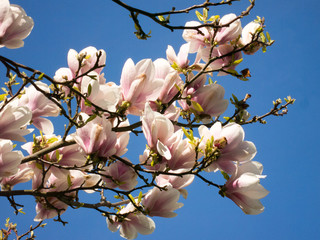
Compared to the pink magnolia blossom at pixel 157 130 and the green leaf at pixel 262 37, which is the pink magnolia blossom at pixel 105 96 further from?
the green leaf at pixel 262 37

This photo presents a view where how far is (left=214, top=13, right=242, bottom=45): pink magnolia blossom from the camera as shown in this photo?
166cm

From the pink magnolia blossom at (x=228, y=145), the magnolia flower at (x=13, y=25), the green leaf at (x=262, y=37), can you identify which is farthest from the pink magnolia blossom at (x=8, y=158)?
the green leaf at (x=262, y=37)

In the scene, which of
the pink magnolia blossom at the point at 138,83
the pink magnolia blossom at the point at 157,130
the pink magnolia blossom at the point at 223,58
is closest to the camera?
the pink magnolia blossom at the point at 157,130

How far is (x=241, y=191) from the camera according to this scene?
141 centimetres

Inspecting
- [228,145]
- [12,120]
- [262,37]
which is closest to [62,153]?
[12,120]

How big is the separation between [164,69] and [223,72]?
33cm

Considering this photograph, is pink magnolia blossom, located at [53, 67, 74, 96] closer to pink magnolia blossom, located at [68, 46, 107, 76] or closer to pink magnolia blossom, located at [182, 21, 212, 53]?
pink magnolia blossom, located at [68, 46, 107, 76]

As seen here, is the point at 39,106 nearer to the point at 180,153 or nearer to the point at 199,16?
the point at 180,153

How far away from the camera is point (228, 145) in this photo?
4.58 feet

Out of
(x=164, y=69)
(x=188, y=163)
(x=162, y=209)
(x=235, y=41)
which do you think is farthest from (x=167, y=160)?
(x=235, y=41)

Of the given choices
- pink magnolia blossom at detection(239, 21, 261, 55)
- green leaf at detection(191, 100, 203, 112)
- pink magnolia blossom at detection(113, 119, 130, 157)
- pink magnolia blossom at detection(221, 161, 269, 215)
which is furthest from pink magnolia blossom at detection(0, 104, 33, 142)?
pink magnolia blossom at detection(239, 21, 261, 55)

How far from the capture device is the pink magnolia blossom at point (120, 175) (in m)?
1.57

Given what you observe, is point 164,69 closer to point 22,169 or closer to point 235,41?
point 235,41

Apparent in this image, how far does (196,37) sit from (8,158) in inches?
41.8
